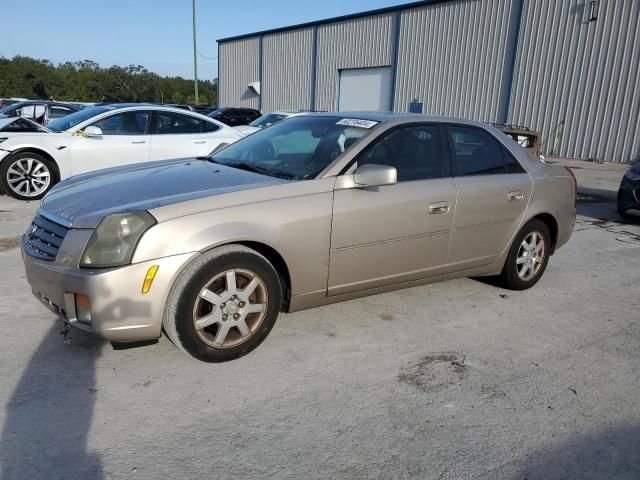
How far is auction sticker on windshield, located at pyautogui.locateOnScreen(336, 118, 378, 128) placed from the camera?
3885mm

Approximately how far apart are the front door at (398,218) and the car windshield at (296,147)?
0.23 m

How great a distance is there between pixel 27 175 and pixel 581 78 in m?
17.6

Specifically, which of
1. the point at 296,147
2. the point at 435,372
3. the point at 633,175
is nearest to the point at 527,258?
the point at 435,372

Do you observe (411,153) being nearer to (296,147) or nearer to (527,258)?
(296,147)

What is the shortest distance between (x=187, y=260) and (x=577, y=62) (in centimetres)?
1922

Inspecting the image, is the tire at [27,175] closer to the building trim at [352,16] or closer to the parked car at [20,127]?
the parked car at [20,127]

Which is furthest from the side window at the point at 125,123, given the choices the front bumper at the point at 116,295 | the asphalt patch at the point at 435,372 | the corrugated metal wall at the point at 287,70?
the corrugated metal wall at the point at 287,70

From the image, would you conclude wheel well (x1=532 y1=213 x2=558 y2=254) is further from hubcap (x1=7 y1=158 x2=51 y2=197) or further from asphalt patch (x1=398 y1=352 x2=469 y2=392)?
hubcap (x1=7 y1=158 x2=51 y2=197)

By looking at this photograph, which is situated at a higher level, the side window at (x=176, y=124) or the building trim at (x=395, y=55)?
the building trim at (x=395, y=55)

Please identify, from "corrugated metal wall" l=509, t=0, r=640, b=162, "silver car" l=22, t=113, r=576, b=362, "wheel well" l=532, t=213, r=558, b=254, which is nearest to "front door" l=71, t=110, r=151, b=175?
"silver car" l=22, t=113, r=576, b=362

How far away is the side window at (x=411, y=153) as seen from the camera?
377cm

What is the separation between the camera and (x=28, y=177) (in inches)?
316

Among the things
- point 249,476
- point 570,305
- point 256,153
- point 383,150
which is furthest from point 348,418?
point 570,305

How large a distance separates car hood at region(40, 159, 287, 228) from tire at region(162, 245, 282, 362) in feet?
1.43
